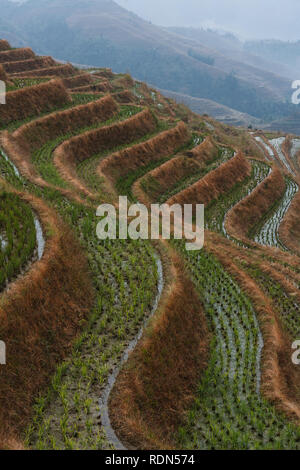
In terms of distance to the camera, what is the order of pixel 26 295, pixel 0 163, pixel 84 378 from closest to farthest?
pixel 84 378
pixel 26 295
pixel 0 163

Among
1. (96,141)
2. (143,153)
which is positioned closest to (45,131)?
(96,141)

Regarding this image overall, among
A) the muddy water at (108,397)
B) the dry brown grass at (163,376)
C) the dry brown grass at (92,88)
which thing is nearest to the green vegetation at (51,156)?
the dry brown grass at (163,376)

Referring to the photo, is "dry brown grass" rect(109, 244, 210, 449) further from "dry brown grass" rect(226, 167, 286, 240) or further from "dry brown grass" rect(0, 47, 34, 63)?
"dry brown grass" rect(0, 47, 34, 63)

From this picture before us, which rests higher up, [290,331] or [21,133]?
[21,133]

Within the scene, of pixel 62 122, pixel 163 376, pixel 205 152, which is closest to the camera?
pixel 163 376

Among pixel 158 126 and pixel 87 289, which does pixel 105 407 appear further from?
pixel 158 126

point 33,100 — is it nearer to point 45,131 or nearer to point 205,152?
point 45,131

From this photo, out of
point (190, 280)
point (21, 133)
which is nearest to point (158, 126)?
point (21, 133)

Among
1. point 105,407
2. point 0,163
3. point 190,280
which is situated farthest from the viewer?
point 0,163
